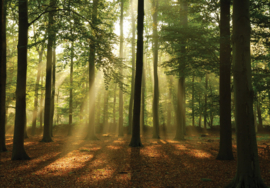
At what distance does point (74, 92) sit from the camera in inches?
923

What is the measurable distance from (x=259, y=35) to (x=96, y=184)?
351 inches

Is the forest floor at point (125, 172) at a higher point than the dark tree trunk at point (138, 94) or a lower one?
lower

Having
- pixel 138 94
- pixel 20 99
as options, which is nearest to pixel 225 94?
pixel 138 94

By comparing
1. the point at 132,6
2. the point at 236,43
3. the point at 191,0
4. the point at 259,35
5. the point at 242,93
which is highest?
the point at 132,6

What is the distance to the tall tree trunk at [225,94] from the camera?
7.58 m

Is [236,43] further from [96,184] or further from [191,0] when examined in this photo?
[191,0]

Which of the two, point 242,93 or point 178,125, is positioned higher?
point 242,93

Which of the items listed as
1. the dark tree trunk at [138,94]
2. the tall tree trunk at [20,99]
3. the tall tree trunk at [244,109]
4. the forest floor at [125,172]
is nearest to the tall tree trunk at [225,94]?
the forest floor at [125,172]

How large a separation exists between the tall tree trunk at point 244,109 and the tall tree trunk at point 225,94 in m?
3.21

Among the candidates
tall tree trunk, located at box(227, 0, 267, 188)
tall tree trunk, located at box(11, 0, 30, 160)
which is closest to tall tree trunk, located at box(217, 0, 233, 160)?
tall tree trunk, located at box(227, 0, 267, 188)

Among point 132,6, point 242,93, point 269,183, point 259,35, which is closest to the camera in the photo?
point 242,93

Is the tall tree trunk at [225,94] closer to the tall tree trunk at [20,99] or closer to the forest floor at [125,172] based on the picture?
the forest floor at [125,172]

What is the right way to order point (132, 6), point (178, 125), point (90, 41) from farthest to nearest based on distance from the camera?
point (132, 6) → point (178, 125) → point (90, 41)

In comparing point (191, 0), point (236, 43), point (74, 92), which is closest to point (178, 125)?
point (191, 0)
